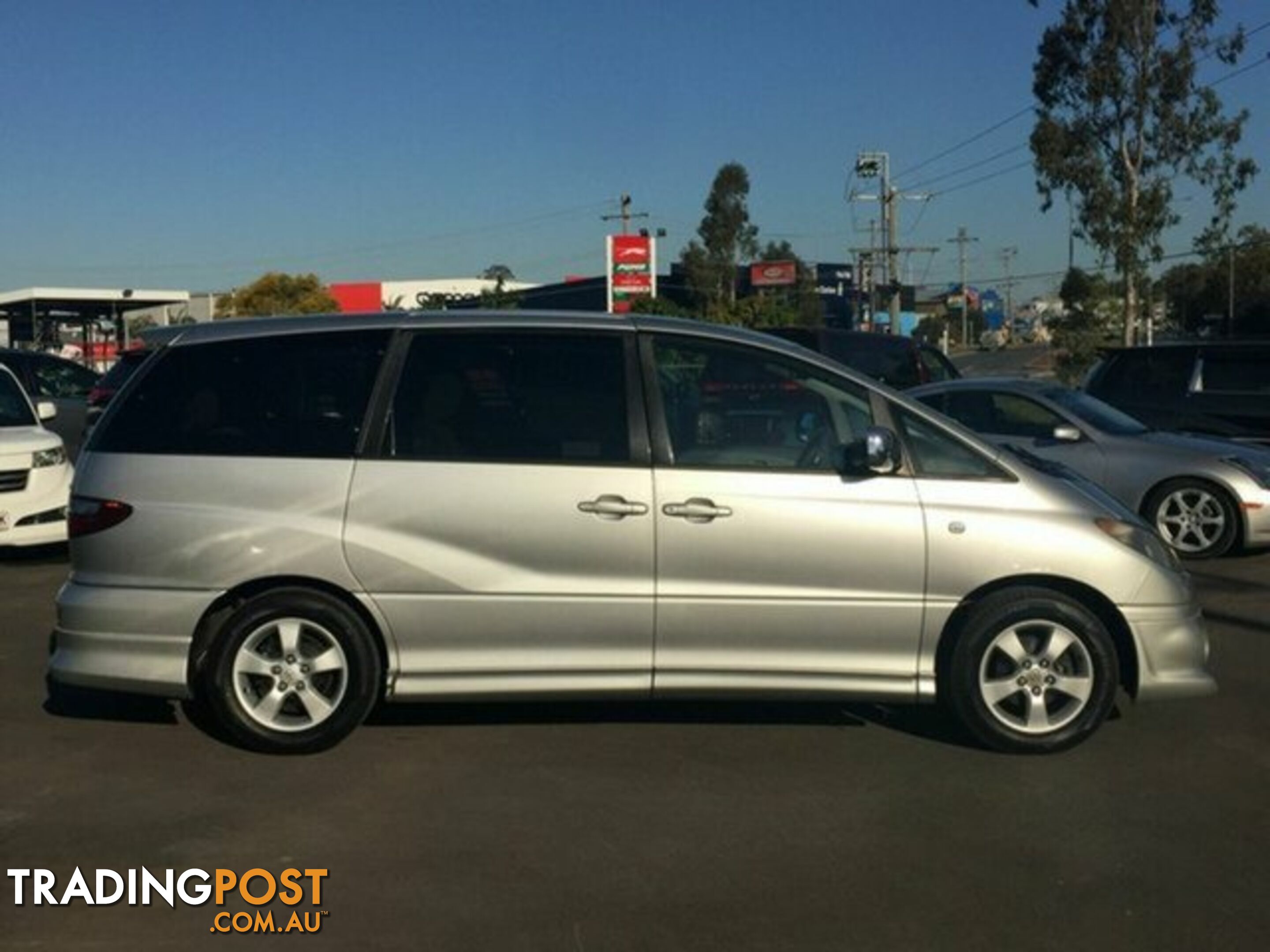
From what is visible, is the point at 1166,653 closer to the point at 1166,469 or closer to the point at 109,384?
the point at 1166,469

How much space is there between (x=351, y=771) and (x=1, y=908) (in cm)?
150

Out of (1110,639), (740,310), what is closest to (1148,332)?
(740,310)

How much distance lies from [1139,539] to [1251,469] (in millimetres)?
5246

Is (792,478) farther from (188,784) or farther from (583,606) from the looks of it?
(188,784)

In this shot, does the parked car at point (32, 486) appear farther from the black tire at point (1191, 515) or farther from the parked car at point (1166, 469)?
the black tire at point (1191, 515)

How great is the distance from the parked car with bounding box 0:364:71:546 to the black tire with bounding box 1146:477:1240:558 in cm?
841

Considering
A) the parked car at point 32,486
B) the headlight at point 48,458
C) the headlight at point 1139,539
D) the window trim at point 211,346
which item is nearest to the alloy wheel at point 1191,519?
the headlight at point 1139,539

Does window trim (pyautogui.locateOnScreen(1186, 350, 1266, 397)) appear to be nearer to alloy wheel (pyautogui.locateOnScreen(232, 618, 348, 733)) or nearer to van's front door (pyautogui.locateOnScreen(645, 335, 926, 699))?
van's front door (pyautogui.locateOnScreen(645, 335, 926, 699))

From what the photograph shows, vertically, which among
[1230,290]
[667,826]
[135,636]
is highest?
[1230,290]

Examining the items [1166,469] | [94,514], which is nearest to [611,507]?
[94,514]

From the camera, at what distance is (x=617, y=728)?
19.6ft

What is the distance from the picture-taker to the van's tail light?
5.43 meters

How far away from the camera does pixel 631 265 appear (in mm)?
60812

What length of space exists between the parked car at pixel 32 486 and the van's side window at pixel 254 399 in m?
5.42
